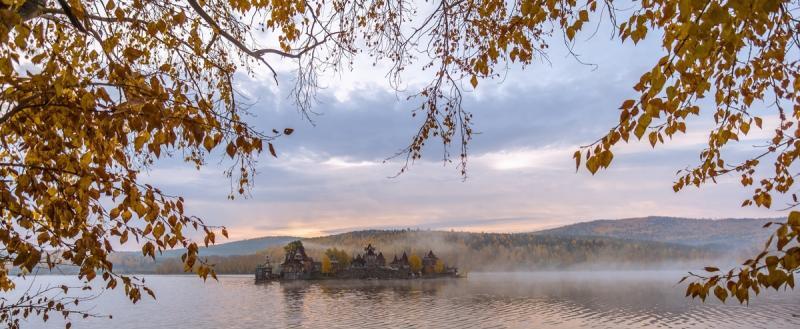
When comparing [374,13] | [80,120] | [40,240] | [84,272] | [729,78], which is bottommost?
[84,272]

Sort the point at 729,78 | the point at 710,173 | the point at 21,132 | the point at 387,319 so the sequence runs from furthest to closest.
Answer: the point at 387,319 < the point at 710,173 < the point at 729,78 < the point at 21,132

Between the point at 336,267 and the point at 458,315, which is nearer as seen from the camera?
the point at 458,315

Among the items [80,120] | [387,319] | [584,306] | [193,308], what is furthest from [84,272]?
[193,308]

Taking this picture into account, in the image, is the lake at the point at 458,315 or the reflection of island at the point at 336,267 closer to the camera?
the lake at the point at 458,315

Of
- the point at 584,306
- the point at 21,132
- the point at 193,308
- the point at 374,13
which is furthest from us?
the point at 193,308

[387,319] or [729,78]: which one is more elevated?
[729,78]

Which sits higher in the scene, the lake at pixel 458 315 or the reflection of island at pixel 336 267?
the reflection of island at pixel 336 267

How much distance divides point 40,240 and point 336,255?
15325cm

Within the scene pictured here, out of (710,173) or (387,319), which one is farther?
(387,319)

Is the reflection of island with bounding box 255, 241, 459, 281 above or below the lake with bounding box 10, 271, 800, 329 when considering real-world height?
above

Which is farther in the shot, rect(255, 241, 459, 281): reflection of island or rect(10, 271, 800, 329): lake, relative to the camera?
rect(255, 241, 459, 281): reflection of island

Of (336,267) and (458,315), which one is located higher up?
(336,267)

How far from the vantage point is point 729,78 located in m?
6.49

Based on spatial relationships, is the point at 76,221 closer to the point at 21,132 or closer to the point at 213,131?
the point at 21,132
